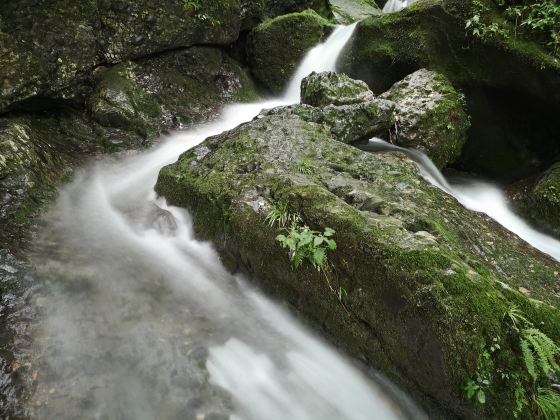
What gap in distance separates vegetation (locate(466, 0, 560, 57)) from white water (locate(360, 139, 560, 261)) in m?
2.37

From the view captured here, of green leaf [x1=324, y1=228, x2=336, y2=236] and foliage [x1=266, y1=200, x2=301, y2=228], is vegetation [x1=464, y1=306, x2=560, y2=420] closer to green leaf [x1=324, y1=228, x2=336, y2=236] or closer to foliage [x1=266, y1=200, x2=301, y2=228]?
green leaf [x1=324, y1=228, x2=336, y2=236]

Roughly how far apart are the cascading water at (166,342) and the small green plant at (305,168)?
1.39 meters

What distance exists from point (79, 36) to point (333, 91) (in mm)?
4730

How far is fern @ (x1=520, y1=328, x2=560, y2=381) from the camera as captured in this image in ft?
7.25

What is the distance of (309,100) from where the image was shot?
284 inches

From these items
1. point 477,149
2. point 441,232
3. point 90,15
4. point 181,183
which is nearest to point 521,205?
point 477,149

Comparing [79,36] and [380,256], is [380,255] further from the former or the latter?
[79,36]

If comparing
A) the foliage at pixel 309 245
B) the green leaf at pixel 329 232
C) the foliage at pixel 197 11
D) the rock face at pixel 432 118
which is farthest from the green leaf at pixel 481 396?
the foliage at pixel 197 11

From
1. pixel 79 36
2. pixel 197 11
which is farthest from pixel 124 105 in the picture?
pixel 197 11

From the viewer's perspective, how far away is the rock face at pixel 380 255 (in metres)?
2.48

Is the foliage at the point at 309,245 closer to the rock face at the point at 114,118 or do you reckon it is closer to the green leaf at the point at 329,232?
the green leaf at the point at 329,232

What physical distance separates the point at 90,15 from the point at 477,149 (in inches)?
312

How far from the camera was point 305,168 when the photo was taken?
4242 mm

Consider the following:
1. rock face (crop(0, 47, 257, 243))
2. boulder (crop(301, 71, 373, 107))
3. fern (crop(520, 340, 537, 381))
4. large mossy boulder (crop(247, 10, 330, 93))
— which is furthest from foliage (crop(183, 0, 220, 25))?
fern (crop(520, 340, 537, 381))
